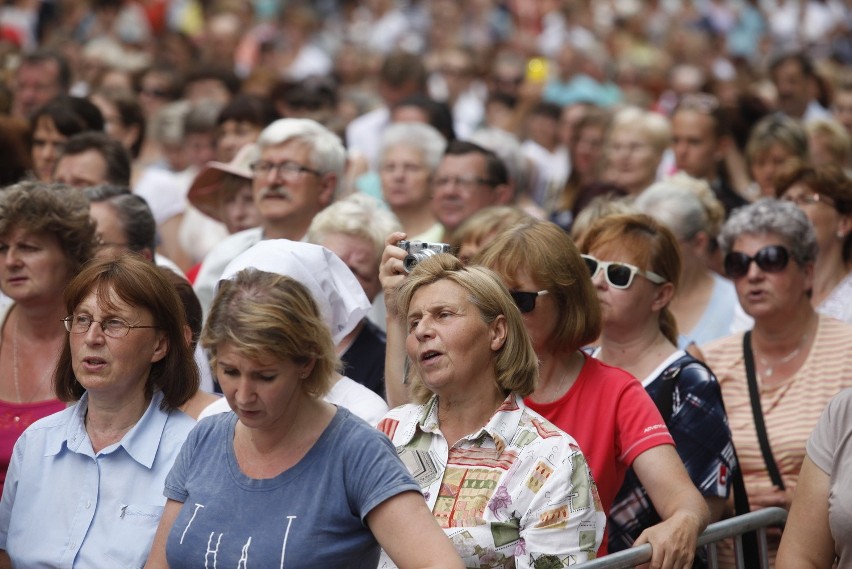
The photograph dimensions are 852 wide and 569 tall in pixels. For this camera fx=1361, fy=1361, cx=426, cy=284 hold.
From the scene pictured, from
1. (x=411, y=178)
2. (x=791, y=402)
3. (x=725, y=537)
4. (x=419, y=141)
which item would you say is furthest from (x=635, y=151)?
(x=725, y=537)

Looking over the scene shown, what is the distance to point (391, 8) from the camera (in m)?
18.2

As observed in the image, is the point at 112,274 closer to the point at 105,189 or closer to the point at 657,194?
the point at 105,189

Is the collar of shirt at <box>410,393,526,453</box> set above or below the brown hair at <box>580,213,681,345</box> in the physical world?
below

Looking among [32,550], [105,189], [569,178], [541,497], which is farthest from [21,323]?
[569,178]

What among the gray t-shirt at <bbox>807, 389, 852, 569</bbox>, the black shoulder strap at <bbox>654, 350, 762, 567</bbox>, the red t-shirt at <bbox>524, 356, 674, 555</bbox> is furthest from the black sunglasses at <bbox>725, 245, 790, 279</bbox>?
the gray t-shirt at <bbox>807, 389, 852, 569</bbox>

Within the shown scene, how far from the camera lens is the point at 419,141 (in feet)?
25.9

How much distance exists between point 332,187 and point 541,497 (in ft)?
10.7

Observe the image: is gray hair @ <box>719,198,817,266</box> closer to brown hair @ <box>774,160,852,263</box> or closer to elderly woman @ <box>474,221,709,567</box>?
brown hair @ <box>774,160,852,263</box>

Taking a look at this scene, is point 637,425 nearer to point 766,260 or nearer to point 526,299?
point 526,299

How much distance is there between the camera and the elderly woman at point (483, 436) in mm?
3676

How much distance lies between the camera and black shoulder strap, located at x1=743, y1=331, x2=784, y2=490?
519 centimetres

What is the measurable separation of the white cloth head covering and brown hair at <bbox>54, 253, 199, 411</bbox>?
22cm

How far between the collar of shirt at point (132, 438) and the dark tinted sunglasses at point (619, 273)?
169 cm

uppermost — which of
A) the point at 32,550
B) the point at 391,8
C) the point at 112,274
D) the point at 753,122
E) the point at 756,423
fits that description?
the point at 391,8
